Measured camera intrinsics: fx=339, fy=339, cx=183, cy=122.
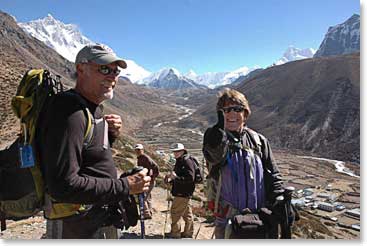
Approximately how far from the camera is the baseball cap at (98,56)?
1.98 metres

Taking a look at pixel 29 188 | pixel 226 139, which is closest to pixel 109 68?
pixel 29 188

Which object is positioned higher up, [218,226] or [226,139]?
[226,139]

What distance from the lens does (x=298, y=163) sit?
55.6 m

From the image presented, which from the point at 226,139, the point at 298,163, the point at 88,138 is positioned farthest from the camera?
the point at 298,163

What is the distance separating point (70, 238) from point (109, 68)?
3.51 feet

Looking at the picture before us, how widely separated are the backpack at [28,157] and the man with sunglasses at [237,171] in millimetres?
1113

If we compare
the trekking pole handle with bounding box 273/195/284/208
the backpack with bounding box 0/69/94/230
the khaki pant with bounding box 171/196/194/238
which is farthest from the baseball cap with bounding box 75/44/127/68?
the khaki pant with bounding box 171/196/194/238

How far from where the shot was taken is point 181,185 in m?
6.29

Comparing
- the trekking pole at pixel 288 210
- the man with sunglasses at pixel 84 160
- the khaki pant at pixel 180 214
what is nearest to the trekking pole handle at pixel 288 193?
the trekking pole at pixel 288 210

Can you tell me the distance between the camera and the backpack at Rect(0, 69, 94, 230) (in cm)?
182

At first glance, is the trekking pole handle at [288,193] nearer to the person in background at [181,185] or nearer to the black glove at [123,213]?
the black glove at [123,213]

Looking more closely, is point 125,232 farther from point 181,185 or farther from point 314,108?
point 314,108

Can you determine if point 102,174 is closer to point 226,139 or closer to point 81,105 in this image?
point 81,105

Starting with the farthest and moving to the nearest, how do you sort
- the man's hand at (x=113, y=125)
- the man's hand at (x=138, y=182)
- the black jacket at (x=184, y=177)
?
the black jacket at (x=184, y=177) → the man's hand at (x=113, y=125) → the man's hand at (x=138, y=182)
